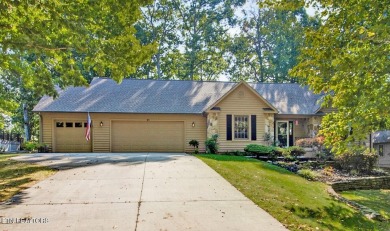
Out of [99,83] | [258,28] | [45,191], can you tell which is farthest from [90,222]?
[258,28]

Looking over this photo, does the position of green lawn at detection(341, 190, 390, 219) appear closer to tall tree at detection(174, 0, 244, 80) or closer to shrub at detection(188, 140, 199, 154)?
shrub at detection(188, 140, 199, 154)

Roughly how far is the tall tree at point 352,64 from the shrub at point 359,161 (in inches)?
253

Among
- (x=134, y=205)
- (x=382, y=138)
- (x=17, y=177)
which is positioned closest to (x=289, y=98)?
(x=382, y=138)

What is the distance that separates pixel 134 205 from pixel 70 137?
13.9 metres

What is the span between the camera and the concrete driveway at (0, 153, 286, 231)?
183 inches

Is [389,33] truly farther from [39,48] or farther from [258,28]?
[258,28]

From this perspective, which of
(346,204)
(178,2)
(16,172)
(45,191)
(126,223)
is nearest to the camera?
(126,223)

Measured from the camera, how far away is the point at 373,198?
999 cm

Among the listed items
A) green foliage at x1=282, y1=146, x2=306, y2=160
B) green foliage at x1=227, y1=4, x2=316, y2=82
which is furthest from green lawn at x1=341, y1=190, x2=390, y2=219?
green foliage at x1=227, y1=4, x2=316, y2=82

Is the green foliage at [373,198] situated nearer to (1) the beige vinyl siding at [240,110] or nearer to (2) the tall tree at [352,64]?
(2) the tall tree at [352,64]

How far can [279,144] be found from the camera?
19250 millimetres

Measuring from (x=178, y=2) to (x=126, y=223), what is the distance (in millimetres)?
31849

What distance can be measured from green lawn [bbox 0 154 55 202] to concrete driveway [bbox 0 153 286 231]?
1.11 ft

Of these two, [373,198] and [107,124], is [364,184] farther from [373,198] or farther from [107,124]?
[107,124]
